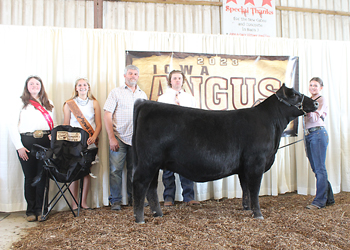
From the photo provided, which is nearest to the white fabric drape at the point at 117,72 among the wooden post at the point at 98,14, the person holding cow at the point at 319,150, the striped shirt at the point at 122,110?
the striped shirt at the point at 122,110

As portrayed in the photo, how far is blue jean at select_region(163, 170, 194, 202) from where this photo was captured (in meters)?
3.25

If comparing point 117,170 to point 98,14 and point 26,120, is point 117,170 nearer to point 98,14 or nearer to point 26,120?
point 26,120

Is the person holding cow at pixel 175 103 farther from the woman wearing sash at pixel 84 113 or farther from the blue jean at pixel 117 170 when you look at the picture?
the woman wearing sash at pixel 84 113

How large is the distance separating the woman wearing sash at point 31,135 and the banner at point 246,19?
11.7ft

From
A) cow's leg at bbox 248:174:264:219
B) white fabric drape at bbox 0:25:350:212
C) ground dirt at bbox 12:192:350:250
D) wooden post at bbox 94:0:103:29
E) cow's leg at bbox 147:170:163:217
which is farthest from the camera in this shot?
→ wooden post at bbox 94:0:103:29

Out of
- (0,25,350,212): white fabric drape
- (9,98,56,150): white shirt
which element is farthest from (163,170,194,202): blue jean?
(9,98,56,150): white shirt

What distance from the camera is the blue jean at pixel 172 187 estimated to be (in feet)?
10.7

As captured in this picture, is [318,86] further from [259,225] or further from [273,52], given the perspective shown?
[259,225]

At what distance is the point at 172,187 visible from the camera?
3.28 m

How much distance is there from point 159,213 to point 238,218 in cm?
79

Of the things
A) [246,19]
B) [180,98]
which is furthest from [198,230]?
[246,19]

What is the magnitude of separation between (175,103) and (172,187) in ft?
3.56

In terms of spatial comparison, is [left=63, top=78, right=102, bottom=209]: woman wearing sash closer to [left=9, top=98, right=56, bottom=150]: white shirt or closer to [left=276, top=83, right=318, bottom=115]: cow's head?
[left=9, top=98, right=56, bottom=150]: white shirt

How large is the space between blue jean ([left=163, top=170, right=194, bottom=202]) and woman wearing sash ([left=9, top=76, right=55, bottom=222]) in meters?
1.44
